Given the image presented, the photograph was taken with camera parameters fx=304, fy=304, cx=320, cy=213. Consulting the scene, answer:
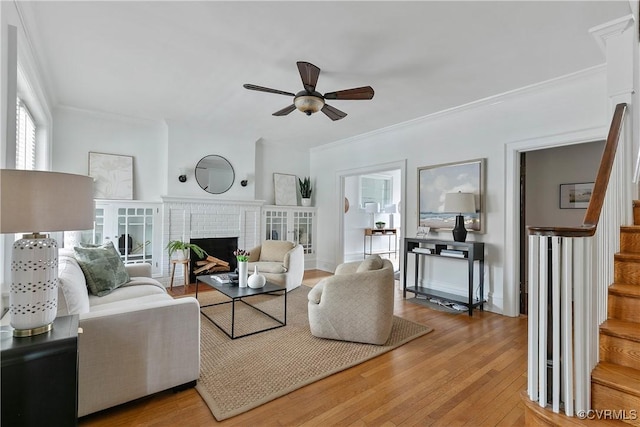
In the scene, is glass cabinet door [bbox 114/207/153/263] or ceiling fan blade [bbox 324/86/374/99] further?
glass cabinet door [bbox 114/207/153/263]

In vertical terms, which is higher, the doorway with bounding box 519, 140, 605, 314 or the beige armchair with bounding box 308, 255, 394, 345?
the doorway with bounding box 519, 140, 605, 314

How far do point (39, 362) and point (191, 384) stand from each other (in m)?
1.01

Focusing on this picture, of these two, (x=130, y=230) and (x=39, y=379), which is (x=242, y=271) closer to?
(x=39, y=379)

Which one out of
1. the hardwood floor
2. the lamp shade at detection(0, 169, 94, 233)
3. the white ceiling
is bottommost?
the hardwood floor

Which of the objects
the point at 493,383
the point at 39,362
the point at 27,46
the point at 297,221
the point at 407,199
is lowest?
the point at 493,383

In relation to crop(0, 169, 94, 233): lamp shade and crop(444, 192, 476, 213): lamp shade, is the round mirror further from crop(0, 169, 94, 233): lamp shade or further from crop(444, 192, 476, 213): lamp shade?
crop(0, 169, 94, 233): lamp shade

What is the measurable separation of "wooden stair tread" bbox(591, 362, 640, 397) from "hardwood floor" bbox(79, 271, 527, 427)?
55cm

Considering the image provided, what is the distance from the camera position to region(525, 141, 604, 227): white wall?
4227 mm

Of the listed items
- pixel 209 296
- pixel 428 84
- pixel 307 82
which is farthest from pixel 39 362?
pixel 428 84

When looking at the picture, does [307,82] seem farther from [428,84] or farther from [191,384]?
[191,384]

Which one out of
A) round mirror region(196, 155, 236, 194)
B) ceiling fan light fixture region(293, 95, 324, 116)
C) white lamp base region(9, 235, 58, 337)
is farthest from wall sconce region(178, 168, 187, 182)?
white lamp base region(9, 235, 58, 337)

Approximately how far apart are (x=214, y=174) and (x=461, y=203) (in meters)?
4.08

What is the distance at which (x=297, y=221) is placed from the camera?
650 cm

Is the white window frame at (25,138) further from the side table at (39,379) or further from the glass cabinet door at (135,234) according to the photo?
the side table at (39,379)
